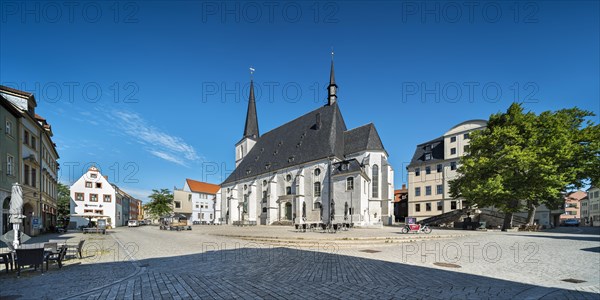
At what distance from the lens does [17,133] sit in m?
20.3

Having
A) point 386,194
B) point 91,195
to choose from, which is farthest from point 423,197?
point 91,195

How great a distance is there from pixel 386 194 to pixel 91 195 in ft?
154

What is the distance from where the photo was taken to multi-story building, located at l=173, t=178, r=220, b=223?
225 ft

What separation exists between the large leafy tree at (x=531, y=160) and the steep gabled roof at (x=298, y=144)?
17497mm

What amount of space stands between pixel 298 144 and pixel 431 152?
21579 millimetres

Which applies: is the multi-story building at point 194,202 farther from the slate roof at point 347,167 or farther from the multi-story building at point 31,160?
the multi-story building at point 31,160

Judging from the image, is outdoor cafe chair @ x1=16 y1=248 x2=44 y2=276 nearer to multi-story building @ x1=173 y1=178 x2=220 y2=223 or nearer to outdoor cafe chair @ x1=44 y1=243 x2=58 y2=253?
outdoor cafe chair @ x1=44 y1=243 x2=58 y2=253

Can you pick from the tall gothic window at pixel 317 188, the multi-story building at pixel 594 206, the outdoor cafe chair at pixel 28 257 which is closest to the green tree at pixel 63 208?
the tall gothic window at pixel 317 188

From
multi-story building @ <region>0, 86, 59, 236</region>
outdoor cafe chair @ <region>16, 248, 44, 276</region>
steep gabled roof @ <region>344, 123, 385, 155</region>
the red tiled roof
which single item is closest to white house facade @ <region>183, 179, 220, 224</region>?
the red tiled roof

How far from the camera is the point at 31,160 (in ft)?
73.7

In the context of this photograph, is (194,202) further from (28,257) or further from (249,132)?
(28,257)

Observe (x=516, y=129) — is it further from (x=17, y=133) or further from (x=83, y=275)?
(x=17, y=133)

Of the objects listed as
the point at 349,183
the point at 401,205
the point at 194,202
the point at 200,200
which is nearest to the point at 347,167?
the point at 349,183

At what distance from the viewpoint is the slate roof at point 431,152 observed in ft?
147
